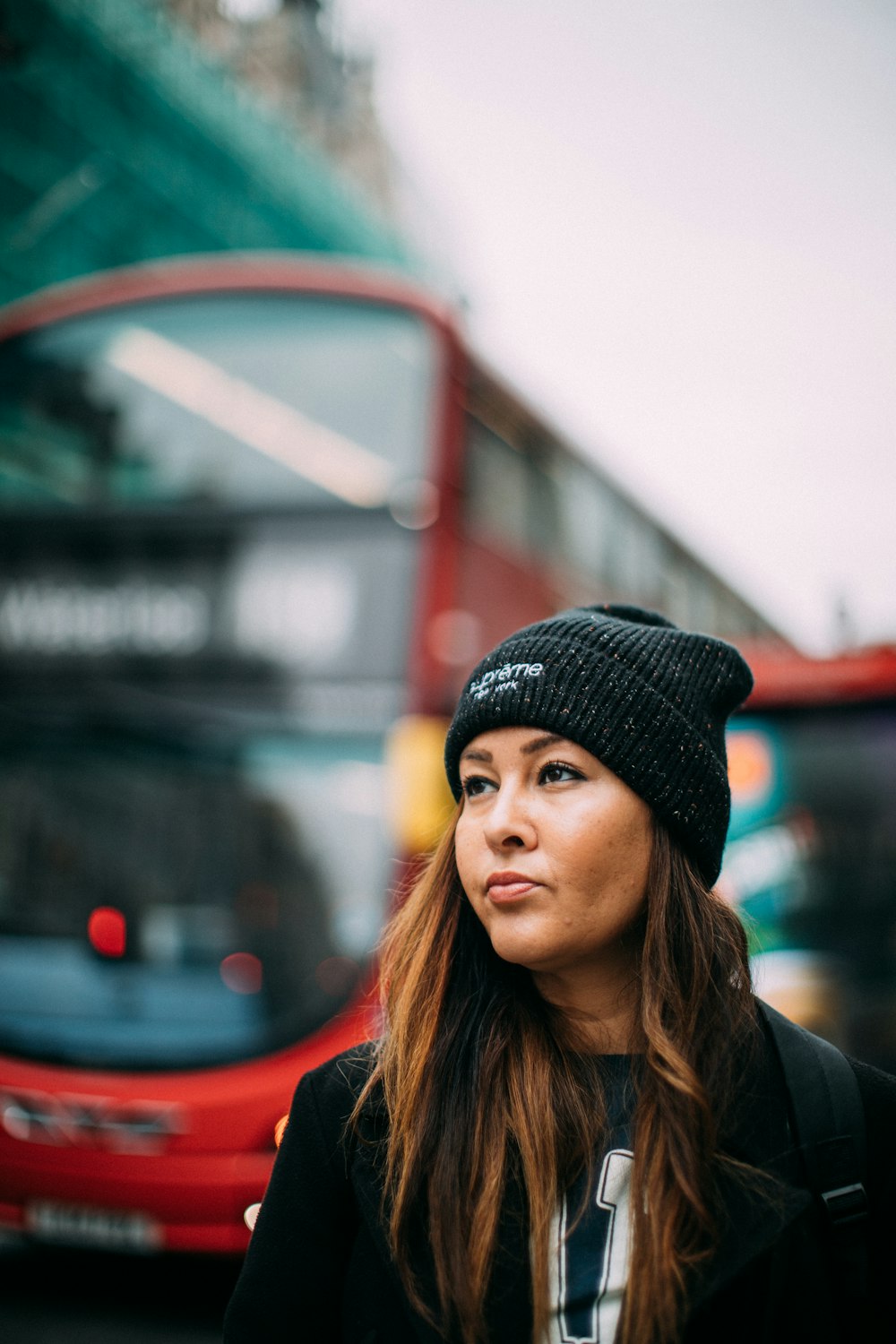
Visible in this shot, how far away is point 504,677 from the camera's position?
129 cm

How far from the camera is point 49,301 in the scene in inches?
185

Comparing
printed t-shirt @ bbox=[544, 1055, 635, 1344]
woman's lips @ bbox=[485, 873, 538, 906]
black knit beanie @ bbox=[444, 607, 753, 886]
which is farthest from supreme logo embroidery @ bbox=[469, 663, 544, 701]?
printed t-shirt @ bbox=[544, 1055, 635, 1344]

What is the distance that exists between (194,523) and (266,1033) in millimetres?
1909

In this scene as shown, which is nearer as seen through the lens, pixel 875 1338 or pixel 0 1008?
pixel 875 1338

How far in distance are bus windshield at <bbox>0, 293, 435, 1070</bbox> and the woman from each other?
2.31 meters

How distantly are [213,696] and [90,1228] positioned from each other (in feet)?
5.81

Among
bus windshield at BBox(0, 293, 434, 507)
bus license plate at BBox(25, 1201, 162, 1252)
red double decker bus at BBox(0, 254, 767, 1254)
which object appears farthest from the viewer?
bus windshield at BBox(0, 293, 434, 507)

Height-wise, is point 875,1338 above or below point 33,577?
below

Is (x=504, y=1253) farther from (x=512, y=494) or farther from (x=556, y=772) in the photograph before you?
(x=512, y=494)

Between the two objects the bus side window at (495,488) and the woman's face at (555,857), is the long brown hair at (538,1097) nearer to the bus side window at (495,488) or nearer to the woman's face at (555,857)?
the woman's face at (555,857)

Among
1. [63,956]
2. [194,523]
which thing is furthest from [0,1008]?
[194,523]

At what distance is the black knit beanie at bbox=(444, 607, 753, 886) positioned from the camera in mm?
1232

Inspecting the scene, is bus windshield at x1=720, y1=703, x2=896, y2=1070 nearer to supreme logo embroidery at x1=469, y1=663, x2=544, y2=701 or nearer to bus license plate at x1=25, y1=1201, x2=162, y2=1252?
bus license plate at x1=25, y1=1201, x2=162, y2=1252

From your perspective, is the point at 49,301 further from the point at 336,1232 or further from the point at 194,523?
the point at 336,1232
